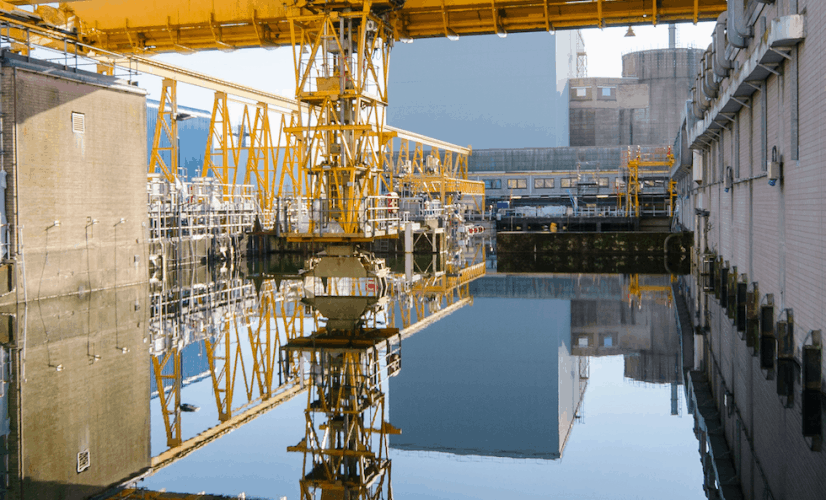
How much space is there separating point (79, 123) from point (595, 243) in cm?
1805

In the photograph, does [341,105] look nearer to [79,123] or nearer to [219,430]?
[79,123]

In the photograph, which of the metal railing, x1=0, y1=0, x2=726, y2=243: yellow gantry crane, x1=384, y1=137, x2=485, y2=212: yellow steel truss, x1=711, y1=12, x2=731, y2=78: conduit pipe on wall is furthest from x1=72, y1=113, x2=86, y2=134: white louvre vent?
x1=384, y1=137, x2=485, y2=212: yellow steel truss

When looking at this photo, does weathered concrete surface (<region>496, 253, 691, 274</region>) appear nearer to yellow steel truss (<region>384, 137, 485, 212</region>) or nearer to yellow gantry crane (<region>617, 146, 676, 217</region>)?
yellow steel truss (<region>384, 137, 485, 212</region>)

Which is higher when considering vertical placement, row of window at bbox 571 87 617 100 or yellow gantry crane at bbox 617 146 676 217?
row of window at bbox 571 87 617 100

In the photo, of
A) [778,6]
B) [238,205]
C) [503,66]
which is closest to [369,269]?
[778,6]

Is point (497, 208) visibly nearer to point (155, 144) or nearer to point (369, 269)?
point (155, 144)

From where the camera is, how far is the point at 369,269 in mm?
16031

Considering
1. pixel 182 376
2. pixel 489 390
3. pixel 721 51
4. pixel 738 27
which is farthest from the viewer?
pixel 721 51

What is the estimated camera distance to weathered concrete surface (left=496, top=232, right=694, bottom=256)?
2661 centimetres

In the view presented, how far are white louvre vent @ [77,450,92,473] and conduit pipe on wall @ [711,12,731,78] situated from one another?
12.4 m

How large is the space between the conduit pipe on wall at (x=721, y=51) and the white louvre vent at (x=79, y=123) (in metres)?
11.8

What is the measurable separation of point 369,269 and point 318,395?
9.13m

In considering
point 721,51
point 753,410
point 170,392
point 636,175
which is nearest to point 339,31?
point 721,51

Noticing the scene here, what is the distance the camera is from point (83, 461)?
511 cm
